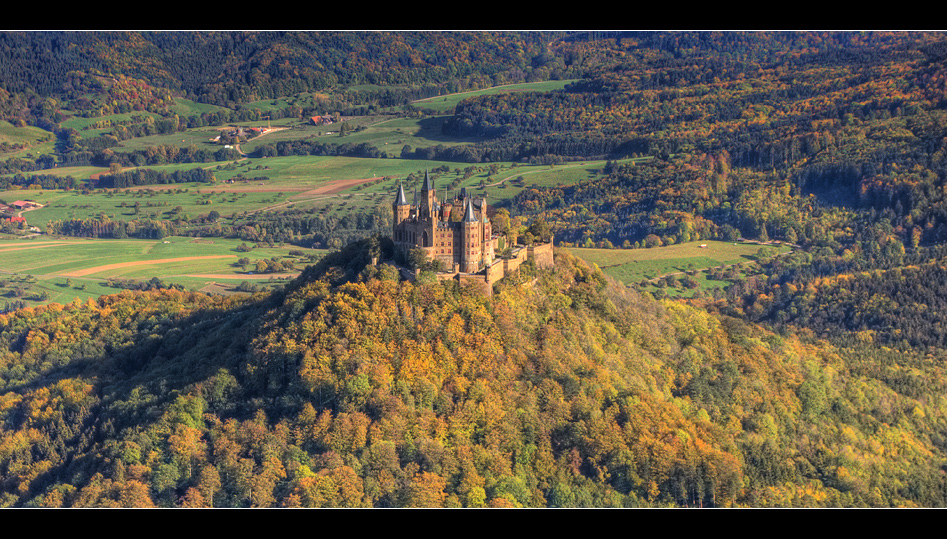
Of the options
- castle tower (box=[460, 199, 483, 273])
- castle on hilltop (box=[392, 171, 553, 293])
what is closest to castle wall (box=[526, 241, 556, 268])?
castle on hilltop (box=[392, 171, 553, 293])

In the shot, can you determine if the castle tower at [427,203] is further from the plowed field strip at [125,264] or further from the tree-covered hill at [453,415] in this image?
the plowed field strip at [125,264]

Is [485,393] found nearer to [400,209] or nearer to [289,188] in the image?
[400,209]

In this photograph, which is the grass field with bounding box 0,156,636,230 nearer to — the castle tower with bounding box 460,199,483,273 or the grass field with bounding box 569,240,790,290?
the grass field with bounding box 569,240,790,290

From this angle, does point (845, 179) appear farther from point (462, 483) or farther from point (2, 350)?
point (2, 350)

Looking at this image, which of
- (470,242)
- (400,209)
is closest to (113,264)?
(400,209)

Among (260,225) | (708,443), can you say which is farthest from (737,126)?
(708,443)

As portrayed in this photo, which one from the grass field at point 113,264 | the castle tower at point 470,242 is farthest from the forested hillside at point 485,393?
the grass field at point 113,264
